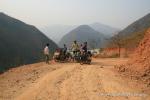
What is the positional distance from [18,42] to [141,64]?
92879mm

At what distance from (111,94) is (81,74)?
201 inches

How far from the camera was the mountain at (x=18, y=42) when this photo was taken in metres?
90.1

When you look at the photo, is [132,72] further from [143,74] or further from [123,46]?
[123,46]

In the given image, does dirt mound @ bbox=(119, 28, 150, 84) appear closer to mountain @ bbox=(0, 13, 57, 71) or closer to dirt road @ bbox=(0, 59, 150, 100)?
dirt road @ bbox=(0, 59, 150, 100)

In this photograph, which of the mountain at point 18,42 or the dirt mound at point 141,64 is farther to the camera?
the mountain at point 18,42

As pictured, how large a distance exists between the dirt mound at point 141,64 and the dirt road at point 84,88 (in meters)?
0.83

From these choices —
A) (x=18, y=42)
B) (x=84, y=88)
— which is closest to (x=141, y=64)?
(x=84, y=88)

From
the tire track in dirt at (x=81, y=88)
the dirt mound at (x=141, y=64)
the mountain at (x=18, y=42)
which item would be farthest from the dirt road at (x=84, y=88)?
the mountain at (x=18, y=42)

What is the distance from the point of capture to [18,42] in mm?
106312

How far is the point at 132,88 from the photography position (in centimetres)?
1286

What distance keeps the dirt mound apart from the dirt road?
0.83 meters

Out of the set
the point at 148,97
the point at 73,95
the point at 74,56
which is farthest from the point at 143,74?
the point at 74,56

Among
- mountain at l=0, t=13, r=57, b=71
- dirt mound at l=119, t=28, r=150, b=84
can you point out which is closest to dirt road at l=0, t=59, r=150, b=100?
dirt mound at l=119, t=28, r=150, b=84

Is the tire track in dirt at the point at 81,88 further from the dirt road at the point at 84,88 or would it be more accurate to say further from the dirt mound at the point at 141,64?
the dirt mound at the point at 141,64
